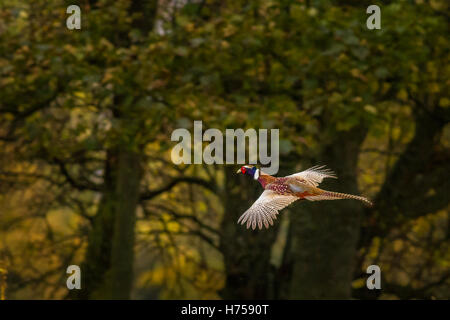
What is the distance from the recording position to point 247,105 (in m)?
11.6

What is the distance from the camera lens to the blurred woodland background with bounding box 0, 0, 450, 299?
11.5m

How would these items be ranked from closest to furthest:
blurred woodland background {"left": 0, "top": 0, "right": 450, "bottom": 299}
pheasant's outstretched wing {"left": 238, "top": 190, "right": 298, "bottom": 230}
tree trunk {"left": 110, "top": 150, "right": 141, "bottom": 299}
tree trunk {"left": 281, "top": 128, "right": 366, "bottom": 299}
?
1. pheasant's outstretched wing {"left": 238, "top": 190, "right": 298, "bottom": 230}
2. blurred woodland background {"left": 0, "top": 0, "right": 450, "bottom": 299}
3. tree trunk {"left": 281, "top": 128, "right": 366, "bottom": 299}
4. tree trunk {"left": 110, "top": 150, "right": 141, "bottom": 299}

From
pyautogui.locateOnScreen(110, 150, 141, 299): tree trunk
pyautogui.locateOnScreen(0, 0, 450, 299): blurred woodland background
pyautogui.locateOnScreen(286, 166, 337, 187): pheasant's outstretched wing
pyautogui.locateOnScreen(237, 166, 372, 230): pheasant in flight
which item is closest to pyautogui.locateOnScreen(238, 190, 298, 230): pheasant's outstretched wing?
pyautogui.locateOnScreen(237, 166, 372, 230): pheasant in flight

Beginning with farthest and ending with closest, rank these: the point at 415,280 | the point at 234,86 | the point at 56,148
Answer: the point at 415,280
the point at 56,148
the point at 234,86

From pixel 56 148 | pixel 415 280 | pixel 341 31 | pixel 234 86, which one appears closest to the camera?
pixel 341 31

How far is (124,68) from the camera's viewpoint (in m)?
12.3

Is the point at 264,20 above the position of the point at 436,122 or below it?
above

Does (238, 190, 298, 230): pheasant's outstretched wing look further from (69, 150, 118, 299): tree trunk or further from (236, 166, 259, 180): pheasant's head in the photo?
(69, 150, 118, 299): tree trunk

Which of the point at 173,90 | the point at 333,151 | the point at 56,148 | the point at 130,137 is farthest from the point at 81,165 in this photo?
the point at 333,151

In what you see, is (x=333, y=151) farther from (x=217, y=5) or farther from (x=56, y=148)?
(x=56, y=148)

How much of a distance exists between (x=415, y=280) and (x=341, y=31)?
9.61 metres

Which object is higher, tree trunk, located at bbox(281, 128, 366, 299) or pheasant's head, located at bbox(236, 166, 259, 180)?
pheasant's head, located at bbox(236, 166, 259, 180)

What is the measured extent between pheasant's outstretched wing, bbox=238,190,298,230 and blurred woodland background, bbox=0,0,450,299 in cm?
557

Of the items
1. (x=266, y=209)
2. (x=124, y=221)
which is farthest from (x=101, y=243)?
(x=266, y=209)
